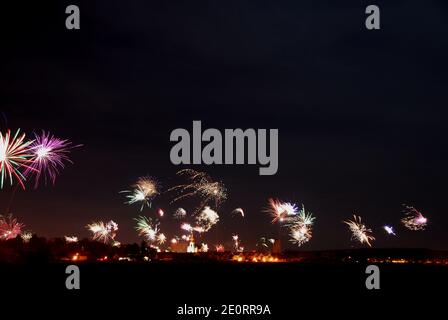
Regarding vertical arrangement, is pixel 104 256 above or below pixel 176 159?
below

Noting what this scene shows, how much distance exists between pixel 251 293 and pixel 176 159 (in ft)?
A: 62.5

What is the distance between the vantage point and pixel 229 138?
4406 centimetres

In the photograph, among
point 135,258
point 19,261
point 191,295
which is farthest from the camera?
point 135,258

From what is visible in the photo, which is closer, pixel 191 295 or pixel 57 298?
pixel 57 298
